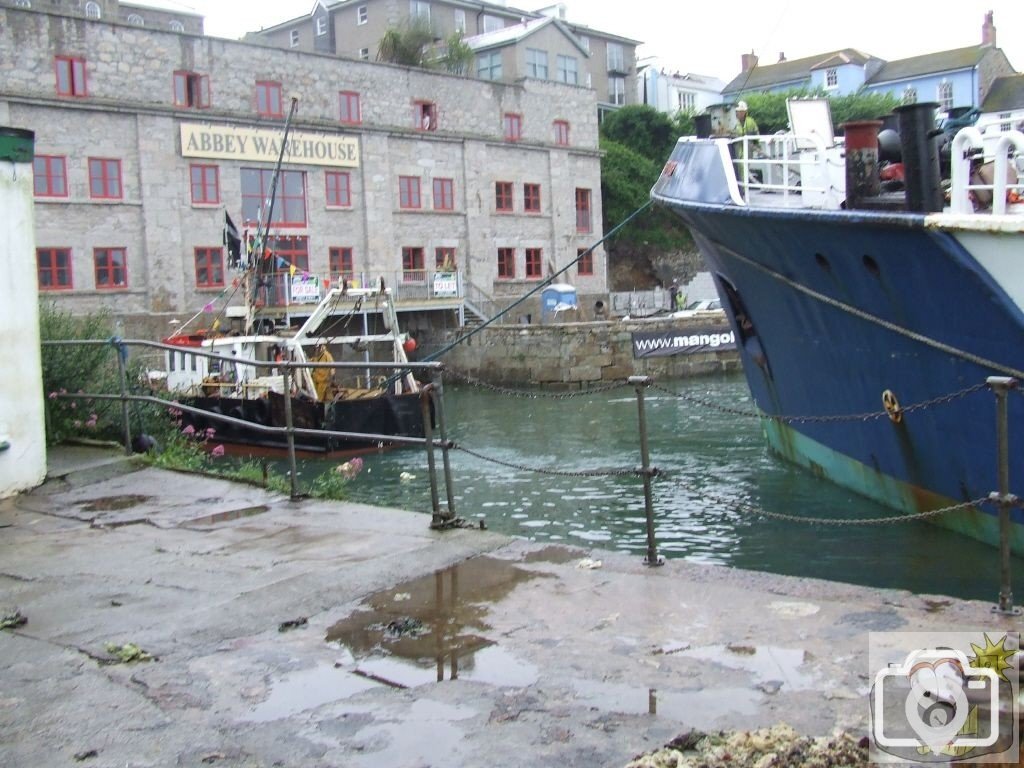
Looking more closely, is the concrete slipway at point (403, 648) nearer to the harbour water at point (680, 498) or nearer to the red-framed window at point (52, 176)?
the harbour water at point (680, 498)

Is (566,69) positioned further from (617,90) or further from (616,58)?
(616,58)

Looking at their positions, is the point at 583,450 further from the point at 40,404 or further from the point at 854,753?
the point at 854,753

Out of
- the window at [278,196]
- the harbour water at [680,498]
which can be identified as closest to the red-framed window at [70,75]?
the window at [278,196]

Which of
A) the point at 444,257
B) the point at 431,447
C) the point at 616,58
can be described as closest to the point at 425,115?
the point at 444,257

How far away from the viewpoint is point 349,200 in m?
36.8

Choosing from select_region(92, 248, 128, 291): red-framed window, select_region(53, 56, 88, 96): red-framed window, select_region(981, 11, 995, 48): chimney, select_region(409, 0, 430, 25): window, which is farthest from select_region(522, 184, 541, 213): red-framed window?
select_region(981, 11, 995, 48): chimney

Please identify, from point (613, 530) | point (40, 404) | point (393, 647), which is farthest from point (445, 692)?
point (613, 530)

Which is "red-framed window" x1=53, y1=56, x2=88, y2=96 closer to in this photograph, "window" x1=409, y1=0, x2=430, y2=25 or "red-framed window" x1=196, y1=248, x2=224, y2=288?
"red-framed window" x1=196, y1=248, x2=224, y2=288

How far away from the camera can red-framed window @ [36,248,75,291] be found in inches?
1171

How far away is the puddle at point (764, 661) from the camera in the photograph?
379 cm

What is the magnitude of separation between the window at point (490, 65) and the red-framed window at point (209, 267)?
23.7m

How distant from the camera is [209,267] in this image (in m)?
33.1

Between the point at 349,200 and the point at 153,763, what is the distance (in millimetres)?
34595

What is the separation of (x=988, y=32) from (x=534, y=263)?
26.4 m
